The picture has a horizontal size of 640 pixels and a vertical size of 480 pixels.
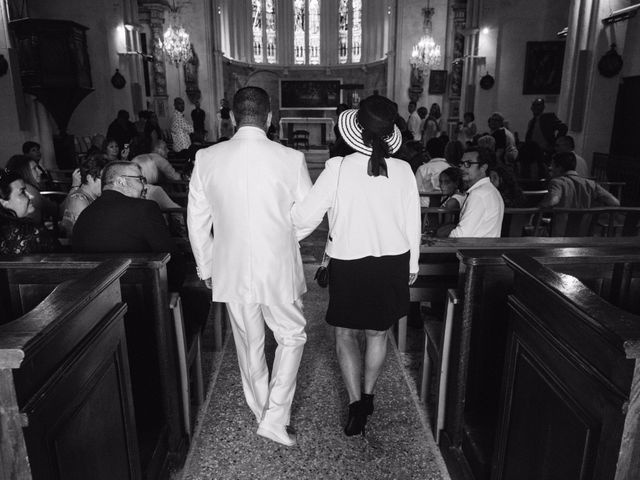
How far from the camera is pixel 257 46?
1883cm

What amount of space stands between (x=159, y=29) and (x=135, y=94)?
272 centimetres

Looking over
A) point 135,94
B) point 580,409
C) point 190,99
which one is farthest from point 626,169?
point 190,99

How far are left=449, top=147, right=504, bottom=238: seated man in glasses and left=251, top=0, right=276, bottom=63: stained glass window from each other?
1723 centimetres

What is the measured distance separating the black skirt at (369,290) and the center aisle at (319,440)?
1.92ft

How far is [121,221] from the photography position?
7.59 feet

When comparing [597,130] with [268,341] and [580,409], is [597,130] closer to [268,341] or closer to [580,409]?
[268,341]

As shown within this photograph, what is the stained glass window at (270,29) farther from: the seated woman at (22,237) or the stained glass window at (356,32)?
the seated woman at (22,237)

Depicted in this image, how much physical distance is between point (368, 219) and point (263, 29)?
60.8 feet

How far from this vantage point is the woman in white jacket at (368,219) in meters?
2.03

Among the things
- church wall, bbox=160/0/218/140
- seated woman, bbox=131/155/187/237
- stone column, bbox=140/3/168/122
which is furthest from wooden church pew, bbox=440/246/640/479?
church wall, bbox=160/0/218/140

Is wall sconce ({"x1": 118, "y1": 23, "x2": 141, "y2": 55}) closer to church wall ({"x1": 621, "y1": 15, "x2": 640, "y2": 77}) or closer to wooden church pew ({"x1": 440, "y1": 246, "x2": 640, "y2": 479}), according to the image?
church wall ({"x1": 621, "y1": 15, "x2": 640, "y2": 77})

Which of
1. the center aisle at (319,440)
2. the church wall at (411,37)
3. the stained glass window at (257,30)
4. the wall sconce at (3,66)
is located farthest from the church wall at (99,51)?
the center aisle at (319,440)

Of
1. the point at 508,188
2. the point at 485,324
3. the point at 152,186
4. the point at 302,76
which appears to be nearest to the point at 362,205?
the point at 485,324

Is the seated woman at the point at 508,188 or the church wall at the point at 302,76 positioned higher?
the church wall at the point at 302,76
